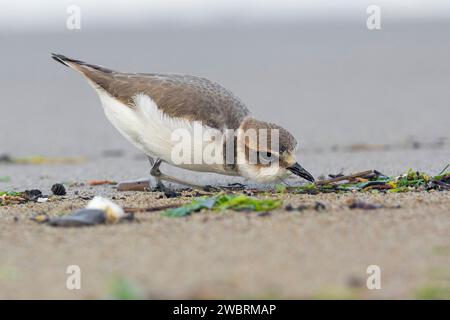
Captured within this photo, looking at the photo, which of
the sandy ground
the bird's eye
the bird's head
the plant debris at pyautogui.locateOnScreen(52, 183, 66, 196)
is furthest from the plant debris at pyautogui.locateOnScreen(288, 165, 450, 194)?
the plant debris at pyautogui.locateOnScreen(52, 183, 66, 196)

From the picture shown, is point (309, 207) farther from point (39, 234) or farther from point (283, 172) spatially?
point (39, 234)

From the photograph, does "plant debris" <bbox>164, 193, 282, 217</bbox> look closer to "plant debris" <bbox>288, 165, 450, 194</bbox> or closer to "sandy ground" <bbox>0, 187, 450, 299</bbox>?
"sandy ground" <bbox>0, 187, 450, 299</bbox>

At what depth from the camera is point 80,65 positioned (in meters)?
7.04

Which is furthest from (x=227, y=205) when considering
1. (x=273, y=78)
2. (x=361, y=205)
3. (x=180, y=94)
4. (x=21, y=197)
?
A: (x=273, y=78)

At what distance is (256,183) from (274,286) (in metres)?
3.29

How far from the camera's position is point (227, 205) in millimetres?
5129

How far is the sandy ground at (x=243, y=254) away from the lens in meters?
3.64

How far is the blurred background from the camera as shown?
9.20m

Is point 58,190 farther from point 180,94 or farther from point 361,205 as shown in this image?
point 361,205

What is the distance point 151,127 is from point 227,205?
152 centimetres

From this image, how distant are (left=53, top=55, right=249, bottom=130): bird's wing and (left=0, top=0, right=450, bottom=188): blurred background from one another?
1.30 metres

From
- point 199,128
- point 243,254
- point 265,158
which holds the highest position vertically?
point 199,128

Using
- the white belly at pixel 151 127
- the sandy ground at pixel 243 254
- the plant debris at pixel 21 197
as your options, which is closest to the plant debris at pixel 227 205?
the sandy ground at pixel 243 254

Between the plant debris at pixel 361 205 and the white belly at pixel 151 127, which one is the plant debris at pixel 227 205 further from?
the white belly at pixel 151 127
